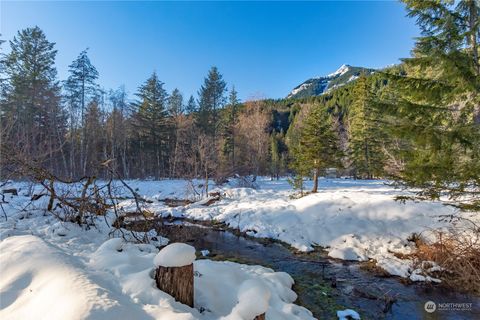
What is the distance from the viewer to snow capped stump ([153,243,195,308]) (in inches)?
104

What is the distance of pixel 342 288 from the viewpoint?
19.3ft

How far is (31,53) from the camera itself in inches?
879

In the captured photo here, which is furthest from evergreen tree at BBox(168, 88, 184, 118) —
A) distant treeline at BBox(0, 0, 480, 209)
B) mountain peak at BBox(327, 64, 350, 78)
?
mountain peak at BBox(327, 64, 350, 78)

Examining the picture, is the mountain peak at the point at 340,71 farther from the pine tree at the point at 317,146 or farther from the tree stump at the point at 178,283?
the tree stump at the point at 178,283

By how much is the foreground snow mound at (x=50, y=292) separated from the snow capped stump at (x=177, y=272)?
0.46 metres

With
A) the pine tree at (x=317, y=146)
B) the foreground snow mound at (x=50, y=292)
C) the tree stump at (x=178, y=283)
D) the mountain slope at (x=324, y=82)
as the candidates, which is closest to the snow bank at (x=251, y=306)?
the tree stump at (x=178, y=283)

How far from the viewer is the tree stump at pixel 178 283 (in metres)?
2.69

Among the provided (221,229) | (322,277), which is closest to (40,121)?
(221,229)

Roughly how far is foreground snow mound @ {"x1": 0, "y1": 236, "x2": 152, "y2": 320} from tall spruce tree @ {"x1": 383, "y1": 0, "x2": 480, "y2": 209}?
18.6ft

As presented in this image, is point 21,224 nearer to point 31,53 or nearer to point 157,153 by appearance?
point 31,53

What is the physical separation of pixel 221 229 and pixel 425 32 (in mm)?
9807

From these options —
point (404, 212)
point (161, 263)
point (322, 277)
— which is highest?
point (161, 263)

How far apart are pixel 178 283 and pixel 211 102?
30.9 meters

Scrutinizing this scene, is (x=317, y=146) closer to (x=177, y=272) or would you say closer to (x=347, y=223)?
(x=347, y=223)
